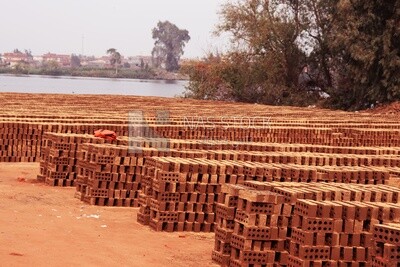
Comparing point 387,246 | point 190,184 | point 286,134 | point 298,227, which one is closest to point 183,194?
point 190,184

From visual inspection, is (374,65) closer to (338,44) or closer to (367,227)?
(338,44)

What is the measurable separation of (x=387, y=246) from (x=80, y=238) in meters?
4.87

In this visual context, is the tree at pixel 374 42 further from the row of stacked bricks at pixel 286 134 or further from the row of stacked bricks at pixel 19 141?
the row of stacked bricks at pixel 19 141

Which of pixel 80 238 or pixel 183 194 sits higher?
pixel 183 194

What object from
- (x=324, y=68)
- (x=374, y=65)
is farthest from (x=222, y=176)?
(x=324, y=68)

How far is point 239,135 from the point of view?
24.3 m

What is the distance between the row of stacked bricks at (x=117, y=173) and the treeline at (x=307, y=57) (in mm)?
33110

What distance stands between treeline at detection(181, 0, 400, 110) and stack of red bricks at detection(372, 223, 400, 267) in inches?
1501

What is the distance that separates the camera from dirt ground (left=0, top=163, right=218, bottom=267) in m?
10.5

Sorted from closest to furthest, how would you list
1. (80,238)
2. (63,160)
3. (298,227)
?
(298,227) < (80,238) < (63,160)

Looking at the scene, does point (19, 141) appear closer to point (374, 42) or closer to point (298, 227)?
point (298, 227)

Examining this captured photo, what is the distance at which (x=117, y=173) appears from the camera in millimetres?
14898

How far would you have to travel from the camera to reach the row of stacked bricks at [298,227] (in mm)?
9778

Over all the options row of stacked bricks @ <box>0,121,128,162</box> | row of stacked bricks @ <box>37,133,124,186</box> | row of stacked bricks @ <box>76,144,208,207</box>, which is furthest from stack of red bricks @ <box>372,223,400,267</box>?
row of stacked bricks @ <box>0,121,128,162</box>
